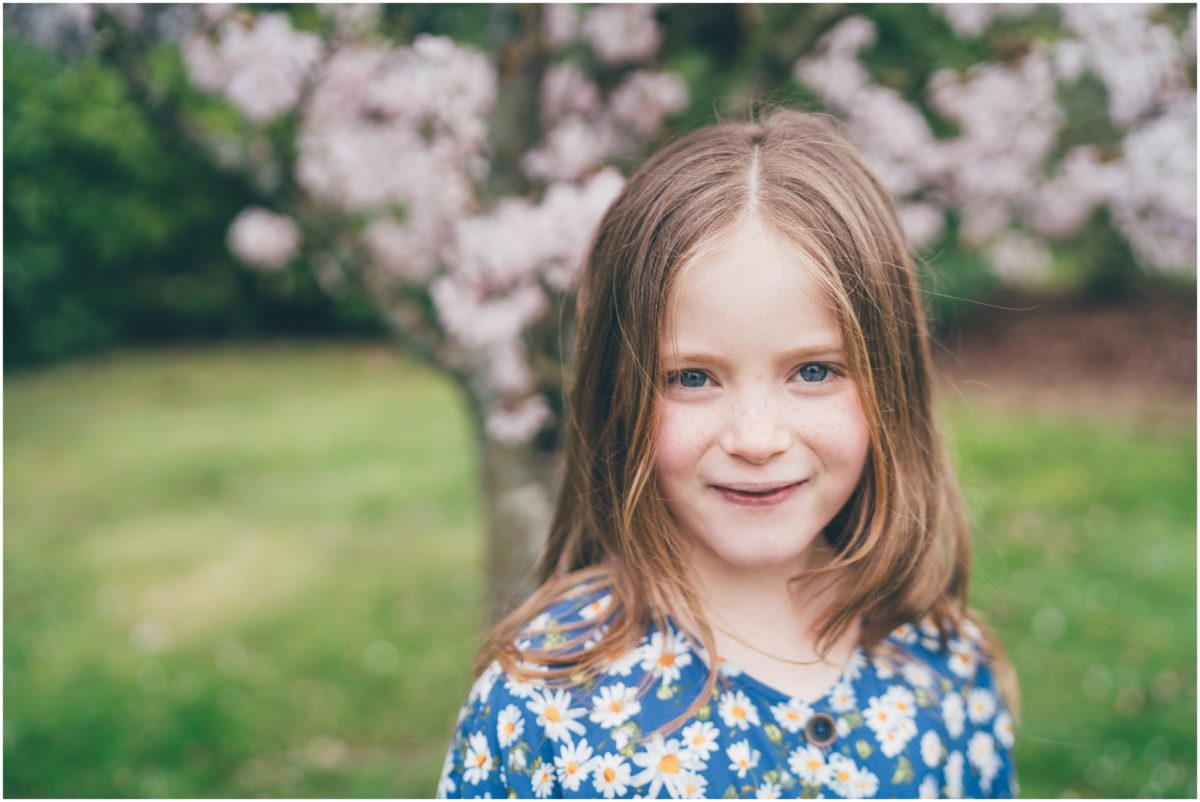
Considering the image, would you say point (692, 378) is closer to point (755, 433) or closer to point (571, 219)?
point (755, 433)

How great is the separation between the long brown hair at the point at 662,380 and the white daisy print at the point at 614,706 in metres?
0.05

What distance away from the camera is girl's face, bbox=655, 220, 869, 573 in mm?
1391

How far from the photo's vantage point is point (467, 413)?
471 centimetres

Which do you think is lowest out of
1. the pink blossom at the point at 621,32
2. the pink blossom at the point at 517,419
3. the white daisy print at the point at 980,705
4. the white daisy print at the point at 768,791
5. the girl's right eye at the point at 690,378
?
the white daisy print at the point at 768,791

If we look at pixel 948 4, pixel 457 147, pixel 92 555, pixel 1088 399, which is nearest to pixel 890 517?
pixel 948 4

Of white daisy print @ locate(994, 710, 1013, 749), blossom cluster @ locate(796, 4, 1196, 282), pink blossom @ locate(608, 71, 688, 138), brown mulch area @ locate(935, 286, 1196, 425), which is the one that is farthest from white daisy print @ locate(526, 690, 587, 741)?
brown mulch area @ locate(935, 286, 1196, 425)

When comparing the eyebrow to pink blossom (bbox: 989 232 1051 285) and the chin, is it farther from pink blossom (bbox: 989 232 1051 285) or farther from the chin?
pink blossom (bbox: 989 232 1051 285)

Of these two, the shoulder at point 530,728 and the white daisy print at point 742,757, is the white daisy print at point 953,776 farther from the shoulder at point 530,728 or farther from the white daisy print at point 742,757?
the shoulder at point 530,728

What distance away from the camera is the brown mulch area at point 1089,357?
349 inches

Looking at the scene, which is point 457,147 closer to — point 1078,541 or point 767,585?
point 767,585

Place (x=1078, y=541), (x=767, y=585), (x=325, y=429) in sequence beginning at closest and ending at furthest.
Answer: (x=767, y=585) < (x=1078, y=541) < (x=325, y=429)

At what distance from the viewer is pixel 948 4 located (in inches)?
105

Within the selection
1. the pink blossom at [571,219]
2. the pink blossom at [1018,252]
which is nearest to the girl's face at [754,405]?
the pink blossom at [571,219]

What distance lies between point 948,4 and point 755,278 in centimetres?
170
